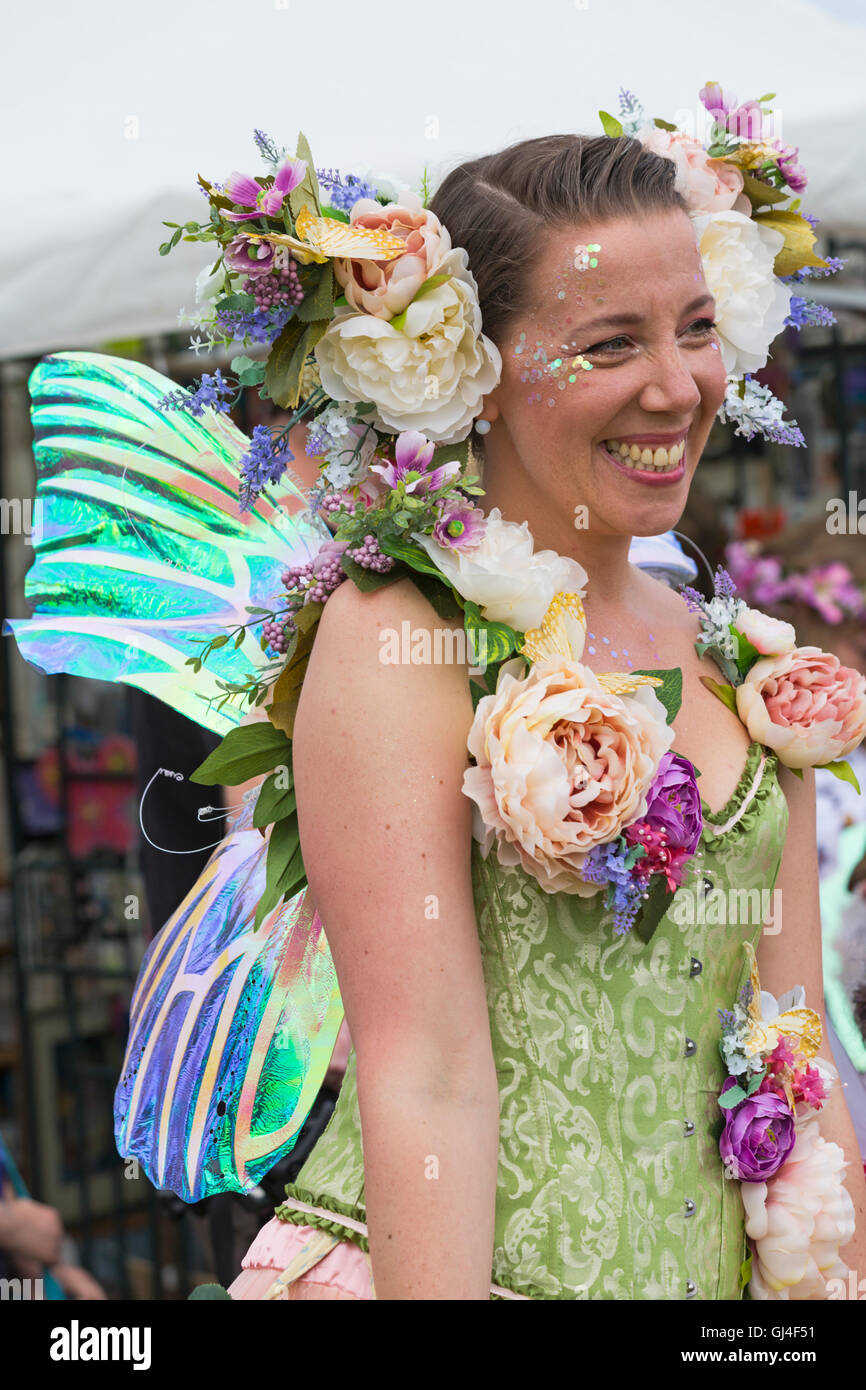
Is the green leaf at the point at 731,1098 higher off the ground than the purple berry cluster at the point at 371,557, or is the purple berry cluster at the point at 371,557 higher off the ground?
the purple berry cluster at the point at 371,557

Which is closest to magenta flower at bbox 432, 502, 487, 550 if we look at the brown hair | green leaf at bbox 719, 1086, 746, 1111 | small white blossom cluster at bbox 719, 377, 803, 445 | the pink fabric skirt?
the brown hair

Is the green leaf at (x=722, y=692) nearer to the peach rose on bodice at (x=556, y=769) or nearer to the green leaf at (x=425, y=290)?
the peach rose on bodice at (x=556, y=769)

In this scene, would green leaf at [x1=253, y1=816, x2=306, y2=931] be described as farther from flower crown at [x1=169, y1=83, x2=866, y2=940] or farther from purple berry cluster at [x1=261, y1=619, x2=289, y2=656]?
purple berry cluster at [x1=261, y1=619, x2=289, y2=656]

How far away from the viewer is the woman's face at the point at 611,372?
A: 4.88ft

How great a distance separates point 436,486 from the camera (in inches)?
57.7

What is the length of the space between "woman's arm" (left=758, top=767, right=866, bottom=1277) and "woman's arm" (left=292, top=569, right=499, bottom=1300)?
50 cm

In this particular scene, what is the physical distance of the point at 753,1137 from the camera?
1.55 m

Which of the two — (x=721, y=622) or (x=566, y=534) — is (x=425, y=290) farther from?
(x=721, y=622)

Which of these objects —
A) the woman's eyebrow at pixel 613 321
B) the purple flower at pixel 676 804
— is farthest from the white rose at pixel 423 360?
the purple flower at pixel 676 804

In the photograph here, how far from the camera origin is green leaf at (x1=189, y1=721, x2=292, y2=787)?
160cm

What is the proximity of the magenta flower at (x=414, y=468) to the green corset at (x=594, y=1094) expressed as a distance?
390 millimetres

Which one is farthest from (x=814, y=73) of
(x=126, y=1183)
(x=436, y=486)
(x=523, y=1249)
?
(x=126, y=1183)

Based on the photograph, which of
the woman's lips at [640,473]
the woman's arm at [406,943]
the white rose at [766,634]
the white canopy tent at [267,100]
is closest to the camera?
the woman's arm at [406,943]
